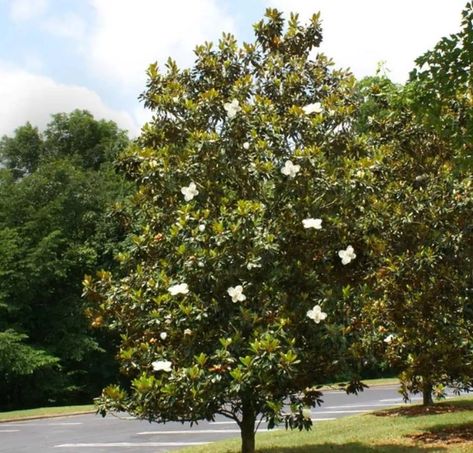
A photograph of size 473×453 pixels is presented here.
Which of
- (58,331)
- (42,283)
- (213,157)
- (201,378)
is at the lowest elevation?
(201,378)

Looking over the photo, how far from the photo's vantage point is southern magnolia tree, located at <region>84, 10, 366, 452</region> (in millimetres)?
8219

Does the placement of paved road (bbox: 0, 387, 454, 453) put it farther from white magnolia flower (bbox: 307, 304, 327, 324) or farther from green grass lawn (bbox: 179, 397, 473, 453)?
white magnolia flower (bbox: 307, 304, 327, 324)

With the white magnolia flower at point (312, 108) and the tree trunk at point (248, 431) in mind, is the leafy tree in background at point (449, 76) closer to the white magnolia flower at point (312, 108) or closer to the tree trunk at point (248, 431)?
the white magnolia flower at point (312, 108)

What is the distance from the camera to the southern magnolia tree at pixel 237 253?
8.22 m

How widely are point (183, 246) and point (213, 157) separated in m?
1.59

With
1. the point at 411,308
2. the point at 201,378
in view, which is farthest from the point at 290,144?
the point at 411,308

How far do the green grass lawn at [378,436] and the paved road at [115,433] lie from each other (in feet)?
5.42

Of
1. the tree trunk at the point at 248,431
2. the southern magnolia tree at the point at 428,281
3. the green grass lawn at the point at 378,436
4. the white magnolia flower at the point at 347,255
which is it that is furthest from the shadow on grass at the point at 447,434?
the white magnolia flower at the point at 347,255

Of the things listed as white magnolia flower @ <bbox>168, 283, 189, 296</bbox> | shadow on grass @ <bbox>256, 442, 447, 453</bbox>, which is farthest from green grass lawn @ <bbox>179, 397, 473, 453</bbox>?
white magnolia flower @ <bbox>168, 283, 189, 296</bbox>

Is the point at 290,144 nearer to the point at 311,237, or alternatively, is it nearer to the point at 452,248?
the point at 311,237

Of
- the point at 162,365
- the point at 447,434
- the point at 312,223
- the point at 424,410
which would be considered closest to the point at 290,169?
the point at 312,223

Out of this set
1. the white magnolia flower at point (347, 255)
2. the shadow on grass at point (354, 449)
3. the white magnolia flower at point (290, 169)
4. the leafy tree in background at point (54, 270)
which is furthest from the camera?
the leafy tree in background at point (54, 270)

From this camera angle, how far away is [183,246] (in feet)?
27.5

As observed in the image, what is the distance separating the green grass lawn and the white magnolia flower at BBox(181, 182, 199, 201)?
452 centimetres
